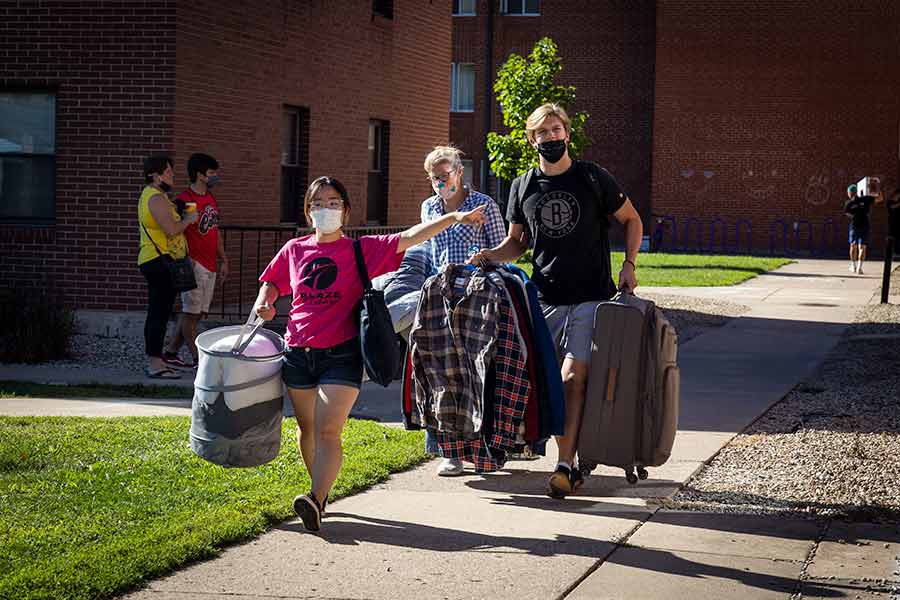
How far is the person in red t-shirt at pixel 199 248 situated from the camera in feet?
41.8

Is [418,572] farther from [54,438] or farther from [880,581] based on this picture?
[54,438]

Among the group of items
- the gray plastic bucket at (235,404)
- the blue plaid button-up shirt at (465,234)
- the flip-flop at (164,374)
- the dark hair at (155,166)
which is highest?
the dark hair at (155,166)

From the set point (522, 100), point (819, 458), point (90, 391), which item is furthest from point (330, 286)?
point (522, 100)

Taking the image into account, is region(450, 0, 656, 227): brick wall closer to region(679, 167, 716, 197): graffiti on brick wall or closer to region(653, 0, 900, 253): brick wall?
region(653, 0, 900, 253): brick wall

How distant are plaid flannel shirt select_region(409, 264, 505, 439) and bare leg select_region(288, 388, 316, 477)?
598 millimetres

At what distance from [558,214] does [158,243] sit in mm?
5564

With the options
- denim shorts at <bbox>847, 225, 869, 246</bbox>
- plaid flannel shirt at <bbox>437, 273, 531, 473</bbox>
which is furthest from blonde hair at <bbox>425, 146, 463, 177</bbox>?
denim shorts at <bbox>847, 225, 869, 246</bbox>

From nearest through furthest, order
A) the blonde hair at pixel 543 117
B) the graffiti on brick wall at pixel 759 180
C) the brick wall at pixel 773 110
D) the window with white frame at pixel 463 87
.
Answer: the blonde hair at pixel 543 117
the brick wall at pixel 773 110
the graffiti on brick wall at pixel 759 180
the window with white frame at pixel 463 87

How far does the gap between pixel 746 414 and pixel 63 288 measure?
27.3 feet

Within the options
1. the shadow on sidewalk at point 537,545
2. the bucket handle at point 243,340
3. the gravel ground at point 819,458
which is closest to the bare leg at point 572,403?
the gravel ground at point 819,458

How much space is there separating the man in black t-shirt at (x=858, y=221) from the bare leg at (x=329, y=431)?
21.5 meters

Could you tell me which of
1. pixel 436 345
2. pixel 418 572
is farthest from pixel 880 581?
pixel 436 345

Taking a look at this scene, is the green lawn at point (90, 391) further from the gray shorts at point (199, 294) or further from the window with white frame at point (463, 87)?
the window with white frame at point (463, 87)

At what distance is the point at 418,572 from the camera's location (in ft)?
19.6
